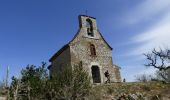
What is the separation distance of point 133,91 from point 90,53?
7.74 meters

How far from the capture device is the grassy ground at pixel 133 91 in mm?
24547

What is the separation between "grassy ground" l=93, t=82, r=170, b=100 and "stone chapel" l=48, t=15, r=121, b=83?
3680 millimetres

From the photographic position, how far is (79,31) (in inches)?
1233

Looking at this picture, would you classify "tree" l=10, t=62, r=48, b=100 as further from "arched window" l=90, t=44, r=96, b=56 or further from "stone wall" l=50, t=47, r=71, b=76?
"arched window" l=90, t=44, r=96, b=56

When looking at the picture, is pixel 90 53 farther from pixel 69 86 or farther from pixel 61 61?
pixel 69 86

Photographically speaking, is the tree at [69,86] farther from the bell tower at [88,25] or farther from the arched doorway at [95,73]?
the bell tower at [88,25]

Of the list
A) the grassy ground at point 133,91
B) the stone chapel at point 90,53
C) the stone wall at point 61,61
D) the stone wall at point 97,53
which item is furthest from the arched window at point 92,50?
the grassy ground at point 133,91

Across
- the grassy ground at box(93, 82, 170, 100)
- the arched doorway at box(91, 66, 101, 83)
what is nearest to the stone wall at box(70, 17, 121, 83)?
the arched doorway at box(91, 66, 101, 83)

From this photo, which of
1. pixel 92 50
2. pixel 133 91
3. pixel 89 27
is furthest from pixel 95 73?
pixel 133 91

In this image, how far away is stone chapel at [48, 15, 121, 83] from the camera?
30.1 metres

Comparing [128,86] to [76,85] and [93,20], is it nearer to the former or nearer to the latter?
[76,85]

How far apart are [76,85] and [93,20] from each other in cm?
1280

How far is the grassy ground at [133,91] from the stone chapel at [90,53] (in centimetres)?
368

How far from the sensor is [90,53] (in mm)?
31156
